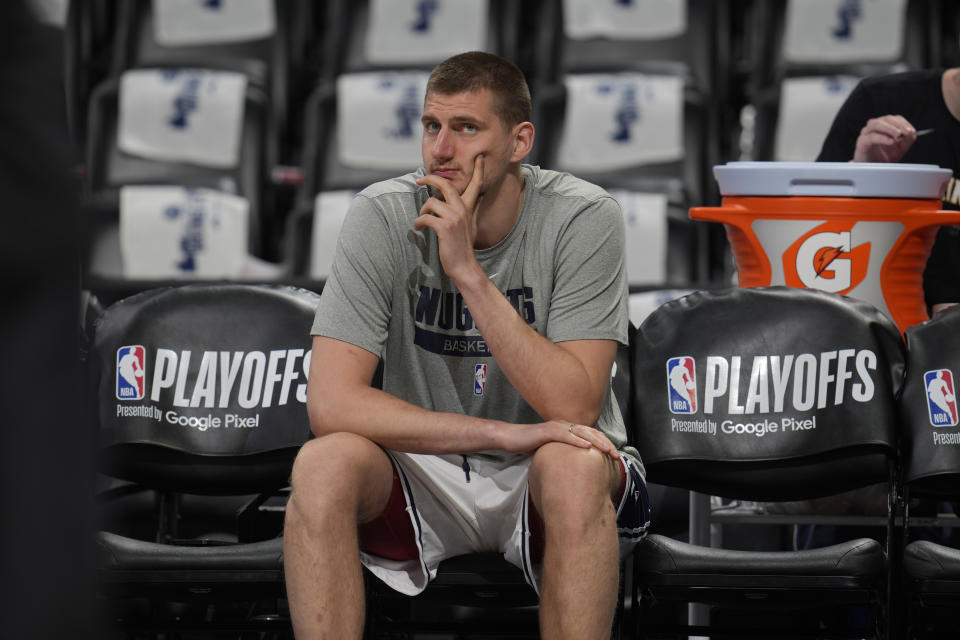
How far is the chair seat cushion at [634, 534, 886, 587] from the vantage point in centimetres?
249

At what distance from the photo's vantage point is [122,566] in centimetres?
254

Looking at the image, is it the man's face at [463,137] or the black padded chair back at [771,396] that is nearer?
the man's face at [463,137]

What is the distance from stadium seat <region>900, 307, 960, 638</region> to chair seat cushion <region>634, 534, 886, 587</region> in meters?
0.09

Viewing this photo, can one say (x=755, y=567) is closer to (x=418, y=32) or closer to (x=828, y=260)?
(x=828, y=260)

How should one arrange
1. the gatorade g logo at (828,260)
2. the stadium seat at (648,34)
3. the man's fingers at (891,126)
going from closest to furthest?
the gatorade g logo at (828,260) → the man's fingers at (891,126) → the stadium seat at (648,34)

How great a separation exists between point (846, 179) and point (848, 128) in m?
0.49

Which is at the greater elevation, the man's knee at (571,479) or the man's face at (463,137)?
the man's face at (463,137)

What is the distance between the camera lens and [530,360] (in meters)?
2.39

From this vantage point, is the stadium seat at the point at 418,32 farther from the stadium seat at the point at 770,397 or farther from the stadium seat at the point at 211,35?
the stadium seat at the point at 770,397

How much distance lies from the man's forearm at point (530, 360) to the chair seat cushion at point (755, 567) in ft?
1.03

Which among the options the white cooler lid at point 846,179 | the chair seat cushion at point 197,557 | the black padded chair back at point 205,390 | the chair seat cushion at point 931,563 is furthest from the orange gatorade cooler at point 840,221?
the chair seat cushion at point 197,557

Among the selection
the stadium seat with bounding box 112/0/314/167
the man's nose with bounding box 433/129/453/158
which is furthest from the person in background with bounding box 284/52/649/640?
the stadium seat with bounding box 112/0/314/167

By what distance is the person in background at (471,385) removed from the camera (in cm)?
227

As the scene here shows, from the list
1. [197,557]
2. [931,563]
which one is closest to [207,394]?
[197,557]
